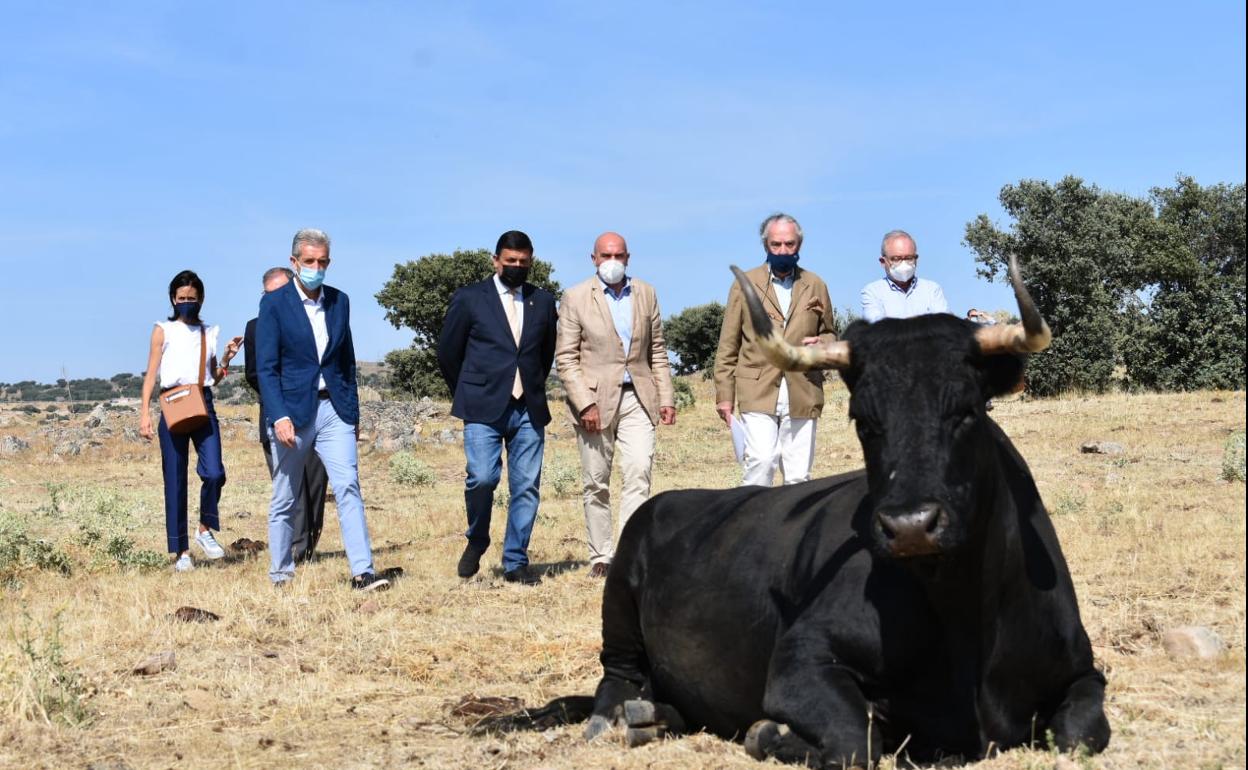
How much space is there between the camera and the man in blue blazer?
10.4m

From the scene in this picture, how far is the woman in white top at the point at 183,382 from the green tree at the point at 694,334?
162 ft

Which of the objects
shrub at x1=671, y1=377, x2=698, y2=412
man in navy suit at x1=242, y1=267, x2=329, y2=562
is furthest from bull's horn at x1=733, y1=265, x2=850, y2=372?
shrub at x1=671, y1=377, x2=698, y2=412

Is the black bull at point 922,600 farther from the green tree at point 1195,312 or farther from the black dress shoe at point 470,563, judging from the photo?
the green tree at point 1195,312

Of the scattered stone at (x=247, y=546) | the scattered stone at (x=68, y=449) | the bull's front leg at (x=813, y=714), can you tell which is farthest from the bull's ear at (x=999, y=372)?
the scattered stone at (x=68, y=449)

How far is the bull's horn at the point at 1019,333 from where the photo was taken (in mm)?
4707

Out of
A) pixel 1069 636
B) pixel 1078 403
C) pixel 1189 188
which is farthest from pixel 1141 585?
pixel 1189 188

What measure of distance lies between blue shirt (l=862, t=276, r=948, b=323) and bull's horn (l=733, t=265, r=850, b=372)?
4.19 metres

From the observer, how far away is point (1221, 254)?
34.8 m

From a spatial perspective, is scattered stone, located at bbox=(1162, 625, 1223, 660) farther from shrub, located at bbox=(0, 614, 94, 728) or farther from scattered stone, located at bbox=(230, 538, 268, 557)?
scattered stone, located at bbox=(230, 538, 268, 557)

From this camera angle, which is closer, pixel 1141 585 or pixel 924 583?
pixel 924 583

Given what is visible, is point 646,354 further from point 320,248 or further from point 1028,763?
point 1028,763

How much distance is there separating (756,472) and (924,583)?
488 cm

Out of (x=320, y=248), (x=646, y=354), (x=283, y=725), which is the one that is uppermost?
(x=320, y=248)

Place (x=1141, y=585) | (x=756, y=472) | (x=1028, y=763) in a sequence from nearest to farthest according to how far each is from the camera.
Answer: (x=1028, y=763), (x=1141, y=585), (x=756, y=472)
